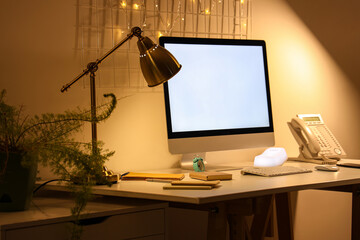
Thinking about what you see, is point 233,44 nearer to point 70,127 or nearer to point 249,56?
point 249,56

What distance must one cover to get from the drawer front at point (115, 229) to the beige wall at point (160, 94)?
0.61 m

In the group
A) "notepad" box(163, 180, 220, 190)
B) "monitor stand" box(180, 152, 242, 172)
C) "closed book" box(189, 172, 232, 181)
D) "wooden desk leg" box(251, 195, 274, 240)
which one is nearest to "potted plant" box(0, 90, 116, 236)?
"notepad" box(163, 180, 220, 190)

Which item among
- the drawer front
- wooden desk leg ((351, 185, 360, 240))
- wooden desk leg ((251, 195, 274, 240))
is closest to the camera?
the drawer front

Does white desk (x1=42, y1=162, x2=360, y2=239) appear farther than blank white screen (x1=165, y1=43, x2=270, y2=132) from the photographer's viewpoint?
No

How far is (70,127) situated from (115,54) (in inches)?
25.1

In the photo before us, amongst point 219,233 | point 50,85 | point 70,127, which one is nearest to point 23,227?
point 70,127

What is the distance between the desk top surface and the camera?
126 cm

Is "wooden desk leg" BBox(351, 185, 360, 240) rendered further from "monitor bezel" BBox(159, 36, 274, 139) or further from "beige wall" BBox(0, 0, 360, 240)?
"beige wall" BBox(0, 0, 360, 240)

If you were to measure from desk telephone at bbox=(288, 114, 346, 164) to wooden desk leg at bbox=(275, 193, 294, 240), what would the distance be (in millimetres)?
230

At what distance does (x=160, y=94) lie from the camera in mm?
2070

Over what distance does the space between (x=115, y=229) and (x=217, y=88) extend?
815mm

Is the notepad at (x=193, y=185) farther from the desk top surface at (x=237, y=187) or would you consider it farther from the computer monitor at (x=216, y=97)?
the computer monitor at (x=216, y=97)

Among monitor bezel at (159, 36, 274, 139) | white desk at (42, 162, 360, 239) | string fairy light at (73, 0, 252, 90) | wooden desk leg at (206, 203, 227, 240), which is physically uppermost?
string fairy light at (73, 0, 252, 90)

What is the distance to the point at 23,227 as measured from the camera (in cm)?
118
